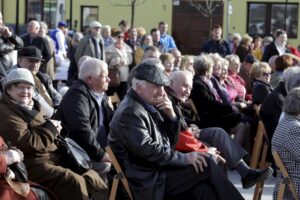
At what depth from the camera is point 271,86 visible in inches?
387

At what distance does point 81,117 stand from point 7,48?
9.78 ft

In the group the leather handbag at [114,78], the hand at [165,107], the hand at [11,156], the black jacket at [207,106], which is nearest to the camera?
the hand at [11,156]

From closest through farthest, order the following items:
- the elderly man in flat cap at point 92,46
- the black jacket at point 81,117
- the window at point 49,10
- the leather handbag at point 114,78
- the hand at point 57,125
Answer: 1. the hand at point 57,125
2. the black jacket at point 81,117
3. the leather handbag at point 114,78
4. the elderly man in flat cap at point 92,46
5. the window at point 49,10

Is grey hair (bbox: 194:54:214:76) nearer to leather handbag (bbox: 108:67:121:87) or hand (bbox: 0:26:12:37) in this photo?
hand (bbox: 0:26:12:37)

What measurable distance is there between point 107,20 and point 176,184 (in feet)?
97.4

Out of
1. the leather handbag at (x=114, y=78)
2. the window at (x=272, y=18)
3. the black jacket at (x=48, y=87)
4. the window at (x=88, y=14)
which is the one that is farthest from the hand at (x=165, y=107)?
the window at (x=88, y=14)

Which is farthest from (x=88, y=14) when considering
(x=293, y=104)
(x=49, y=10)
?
(x=293, y=104)

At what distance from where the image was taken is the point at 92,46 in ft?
43.6

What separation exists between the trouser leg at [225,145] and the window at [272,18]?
26974 mm

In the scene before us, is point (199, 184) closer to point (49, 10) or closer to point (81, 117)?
point (81, 117)

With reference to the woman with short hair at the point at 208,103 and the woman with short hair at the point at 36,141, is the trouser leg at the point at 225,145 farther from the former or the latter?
the woman with short hair at the point at 208,103

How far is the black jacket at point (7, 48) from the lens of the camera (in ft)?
30.5

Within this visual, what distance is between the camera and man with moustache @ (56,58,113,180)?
6.70m

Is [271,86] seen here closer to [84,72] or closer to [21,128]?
[84,72]
